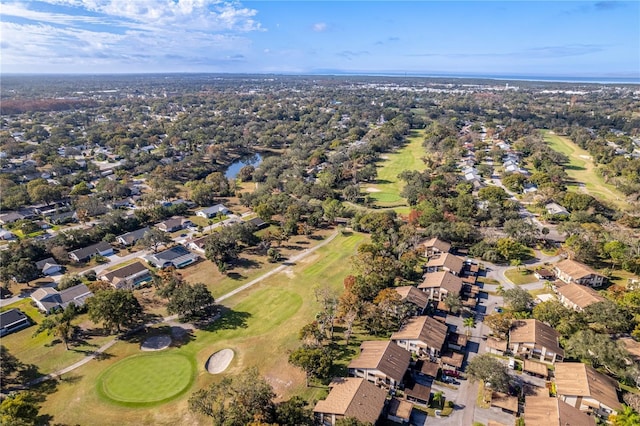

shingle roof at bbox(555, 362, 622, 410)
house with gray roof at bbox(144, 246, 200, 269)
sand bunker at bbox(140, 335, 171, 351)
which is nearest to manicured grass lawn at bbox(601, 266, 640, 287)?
shingle roof at bbox(555, 362, 622, 410)

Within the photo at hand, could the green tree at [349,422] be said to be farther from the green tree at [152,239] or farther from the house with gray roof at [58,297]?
the green tree at [152,239]

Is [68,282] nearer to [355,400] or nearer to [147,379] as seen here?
[147,379]

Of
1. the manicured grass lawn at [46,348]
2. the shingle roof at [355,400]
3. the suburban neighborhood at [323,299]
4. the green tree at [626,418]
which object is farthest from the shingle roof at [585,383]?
the manicured grass lawn at [46,348]

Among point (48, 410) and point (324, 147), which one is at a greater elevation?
point (324, 147)

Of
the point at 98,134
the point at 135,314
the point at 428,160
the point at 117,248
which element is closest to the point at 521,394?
the point at 135,314

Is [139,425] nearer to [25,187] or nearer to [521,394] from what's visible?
[521,394]

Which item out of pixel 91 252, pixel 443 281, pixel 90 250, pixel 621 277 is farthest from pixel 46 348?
pixel 621 277
